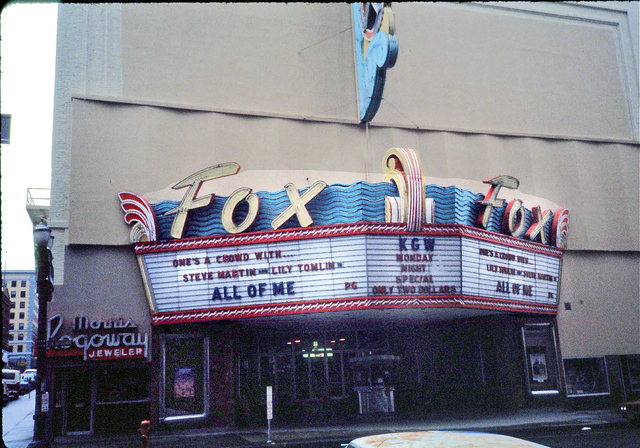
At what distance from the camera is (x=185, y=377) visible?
19.7m

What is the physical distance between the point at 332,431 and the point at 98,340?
25.8 feet

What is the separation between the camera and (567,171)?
2547cm

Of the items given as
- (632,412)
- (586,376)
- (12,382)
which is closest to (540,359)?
(586,376)

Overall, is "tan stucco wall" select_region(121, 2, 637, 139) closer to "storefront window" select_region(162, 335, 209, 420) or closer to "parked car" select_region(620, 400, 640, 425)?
"storefront window" select_region(162, 335, 209, 420)

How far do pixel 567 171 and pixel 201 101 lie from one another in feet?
51.4

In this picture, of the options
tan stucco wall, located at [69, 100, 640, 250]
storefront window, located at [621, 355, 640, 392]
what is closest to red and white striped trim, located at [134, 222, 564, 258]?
tan stucco wall, located at [69, 100, 640, 250]

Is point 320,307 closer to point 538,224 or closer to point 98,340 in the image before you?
point 98,340

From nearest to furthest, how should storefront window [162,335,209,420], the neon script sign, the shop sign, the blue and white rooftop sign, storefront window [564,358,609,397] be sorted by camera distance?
the neon script sign
the shop sign
the blue and white rooftop sign
storefront window [162,335,209,420]
storefront window [564,358,609,397]

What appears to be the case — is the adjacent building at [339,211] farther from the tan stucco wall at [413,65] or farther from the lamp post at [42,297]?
the lamp post at [42,297]

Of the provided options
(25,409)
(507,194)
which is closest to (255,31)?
(507,194)

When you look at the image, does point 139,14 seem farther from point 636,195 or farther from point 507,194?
point 636,195

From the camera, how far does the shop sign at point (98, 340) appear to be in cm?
1823

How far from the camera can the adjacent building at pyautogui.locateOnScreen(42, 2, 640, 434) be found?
18.4 meters

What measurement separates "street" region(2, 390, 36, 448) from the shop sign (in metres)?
2.66
